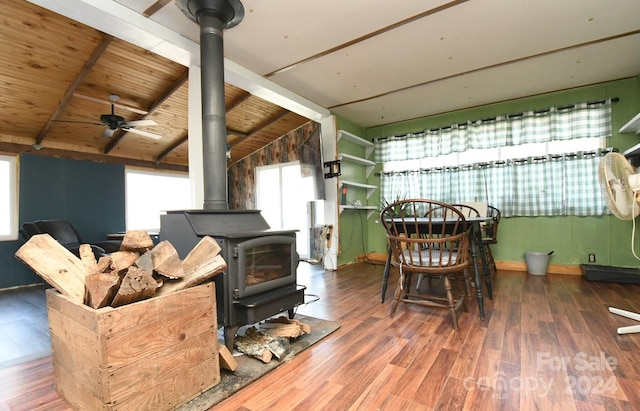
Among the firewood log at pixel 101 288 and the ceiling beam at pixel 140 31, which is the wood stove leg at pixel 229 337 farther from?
the ceiling beam at pixel 140 31

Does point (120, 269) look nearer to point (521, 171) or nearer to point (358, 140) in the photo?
point (358, 140)

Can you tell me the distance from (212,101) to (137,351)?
1666 mm

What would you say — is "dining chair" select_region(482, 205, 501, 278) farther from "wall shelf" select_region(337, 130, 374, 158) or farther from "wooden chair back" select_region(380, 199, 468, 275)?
"wall shelf" select_region(337, 130, 374, 158)

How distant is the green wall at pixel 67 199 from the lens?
4.00m

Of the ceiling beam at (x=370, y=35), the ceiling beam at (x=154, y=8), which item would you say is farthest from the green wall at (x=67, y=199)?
the ceiling beam at (x=370, y=35)

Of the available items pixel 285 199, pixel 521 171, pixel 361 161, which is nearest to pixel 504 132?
pixel 521 171

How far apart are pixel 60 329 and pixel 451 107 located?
4.90 m

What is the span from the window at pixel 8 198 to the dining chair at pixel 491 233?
6328mm

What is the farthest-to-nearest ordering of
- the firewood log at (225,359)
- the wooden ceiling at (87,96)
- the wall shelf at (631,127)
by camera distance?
the wall shelf at (631,127) < the wooden ceiling at (87,96) < the firewood log at (225,359)

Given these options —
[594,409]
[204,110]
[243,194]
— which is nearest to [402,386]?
[594,409]

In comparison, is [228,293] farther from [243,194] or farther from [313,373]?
[243,194]

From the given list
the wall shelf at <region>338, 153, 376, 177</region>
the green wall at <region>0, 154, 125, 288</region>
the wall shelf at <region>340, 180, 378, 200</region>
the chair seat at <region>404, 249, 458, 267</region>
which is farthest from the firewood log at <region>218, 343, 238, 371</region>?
→ the green wall at <region>0, 154, 125, 288</region>

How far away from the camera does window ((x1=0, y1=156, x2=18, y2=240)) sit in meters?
4.02

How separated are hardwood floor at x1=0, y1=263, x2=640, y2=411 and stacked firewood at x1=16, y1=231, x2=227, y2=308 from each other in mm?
586
